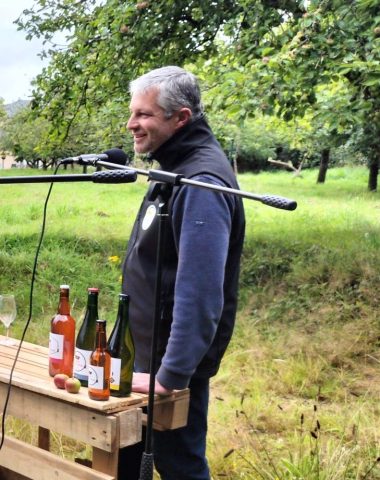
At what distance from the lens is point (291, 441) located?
338cm

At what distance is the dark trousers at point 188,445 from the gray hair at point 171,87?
36.6 inches

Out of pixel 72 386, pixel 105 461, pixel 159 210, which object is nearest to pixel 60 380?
pixel 72 386

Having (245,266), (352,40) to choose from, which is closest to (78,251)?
(245,266)

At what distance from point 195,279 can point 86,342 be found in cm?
42

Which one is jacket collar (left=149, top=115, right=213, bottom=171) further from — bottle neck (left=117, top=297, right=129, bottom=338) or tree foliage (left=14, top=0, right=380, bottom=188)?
tree foliage (left=14, top=0, right=380, bottom=188)

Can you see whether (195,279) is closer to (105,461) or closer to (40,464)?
(105,461)

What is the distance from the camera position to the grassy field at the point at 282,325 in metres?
3.16

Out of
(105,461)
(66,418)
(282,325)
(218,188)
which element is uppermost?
(218,188)

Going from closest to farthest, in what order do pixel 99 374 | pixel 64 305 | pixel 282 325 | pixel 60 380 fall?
pixel 99 374
pixel 60 380
pixel 64 305
pixel 282 325

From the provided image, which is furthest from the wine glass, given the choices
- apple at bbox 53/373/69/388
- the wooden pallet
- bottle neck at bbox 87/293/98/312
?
apple at bbox 53/373/69/388

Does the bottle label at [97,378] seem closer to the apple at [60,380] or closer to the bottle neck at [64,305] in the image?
the apple at [60,380]

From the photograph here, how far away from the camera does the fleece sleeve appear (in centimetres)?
196

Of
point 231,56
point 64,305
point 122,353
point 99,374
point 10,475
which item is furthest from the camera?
point 231,56

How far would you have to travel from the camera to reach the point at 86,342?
2.07m
